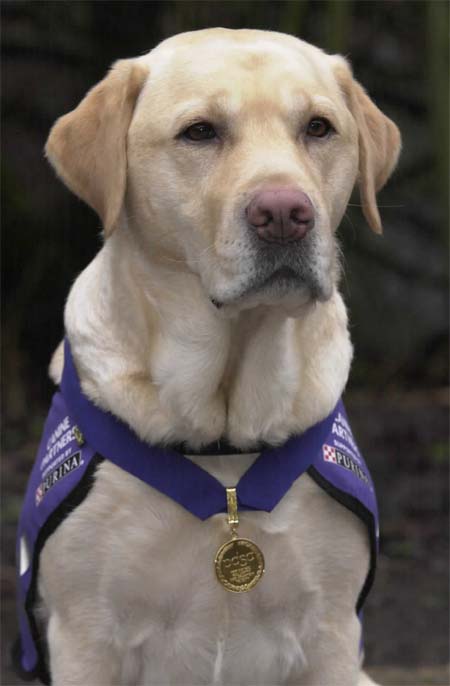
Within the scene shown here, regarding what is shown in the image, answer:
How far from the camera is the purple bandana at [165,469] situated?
289 cm

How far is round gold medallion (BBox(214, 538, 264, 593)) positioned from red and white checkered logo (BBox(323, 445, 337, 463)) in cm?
28

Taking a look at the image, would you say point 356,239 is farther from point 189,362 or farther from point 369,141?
point 189,362

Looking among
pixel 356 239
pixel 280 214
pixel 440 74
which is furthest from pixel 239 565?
pixel 356 239

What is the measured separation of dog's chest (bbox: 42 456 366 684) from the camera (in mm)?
2900

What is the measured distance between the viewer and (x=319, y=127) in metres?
2.90

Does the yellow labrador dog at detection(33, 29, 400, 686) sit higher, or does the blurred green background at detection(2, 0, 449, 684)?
the yellow labrador dog at detection(33, 29, 400, 686)

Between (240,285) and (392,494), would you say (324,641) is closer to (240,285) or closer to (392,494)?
(240,285)

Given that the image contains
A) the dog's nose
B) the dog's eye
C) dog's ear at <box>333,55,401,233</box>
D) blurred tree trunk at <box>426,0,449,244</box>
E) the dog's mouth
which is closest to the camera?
the dog's nose

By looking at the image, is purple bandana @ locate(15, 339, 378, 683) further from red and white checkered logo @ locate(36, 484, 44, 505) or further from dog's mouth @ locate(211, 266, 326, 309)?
dog's mouth @ locate(211, 266, 326, 309)

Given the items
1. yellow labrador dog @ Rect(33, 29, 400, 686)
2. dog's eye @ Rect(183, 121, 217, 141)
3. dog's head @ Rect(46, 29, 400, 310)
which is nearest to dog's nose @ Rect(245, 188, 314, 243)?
dog's head @ Rect(46, 29, 400, 310)

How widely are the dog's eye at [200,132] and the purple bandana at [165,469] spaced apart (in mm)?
632

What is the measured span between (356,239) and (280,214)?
13.6ft

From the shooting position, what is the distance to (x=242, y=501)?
A: 290 cm

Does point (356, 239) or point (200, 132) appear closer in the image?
point (200, 132)
